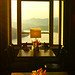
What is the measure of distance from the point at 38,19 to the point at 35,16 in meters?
0.15

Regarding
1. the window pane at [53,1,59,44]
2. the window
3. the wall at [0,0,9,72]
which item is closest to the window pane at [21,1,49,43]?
the window

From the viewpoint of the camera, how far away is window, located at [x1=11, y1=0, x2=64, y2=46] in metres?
5.08

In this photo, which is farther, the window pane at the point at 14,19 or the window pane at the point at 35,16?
the window pane at the point at 35,16

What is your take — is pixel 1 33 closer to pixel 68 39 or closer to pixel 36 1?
pixel 36 1

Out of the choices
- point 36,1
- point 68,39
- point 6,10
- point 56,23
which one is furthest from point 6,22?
point 68,39

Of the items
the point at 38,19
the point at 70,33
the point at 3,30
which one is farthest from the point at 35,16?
the point at 70,33

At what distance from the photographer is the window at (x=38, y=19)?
508 centimetres

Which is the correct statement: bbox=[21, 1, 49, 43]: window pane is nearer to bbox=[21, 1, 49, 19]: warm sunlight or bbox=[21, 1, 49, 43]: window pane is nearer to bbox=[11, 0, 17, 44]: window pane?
bbox=[21, 1, 49, 19]: warm sunlight

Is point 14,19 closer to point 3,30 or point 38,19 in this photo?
point 3,30

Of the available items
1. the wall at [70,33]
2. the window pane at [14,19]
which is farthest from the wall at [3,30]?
the wall at [70,33]

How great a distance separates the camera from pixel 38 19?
206 inches

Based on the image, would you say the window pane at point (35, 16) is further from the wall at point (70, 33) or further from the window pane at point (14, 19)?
the wall at point (70, 33)

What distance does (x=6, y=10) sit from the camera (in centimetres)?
479

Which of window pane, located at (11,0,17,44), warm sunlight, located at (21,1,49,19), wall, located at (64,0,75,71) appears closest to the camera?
wall, located at (64,0,75,71)
